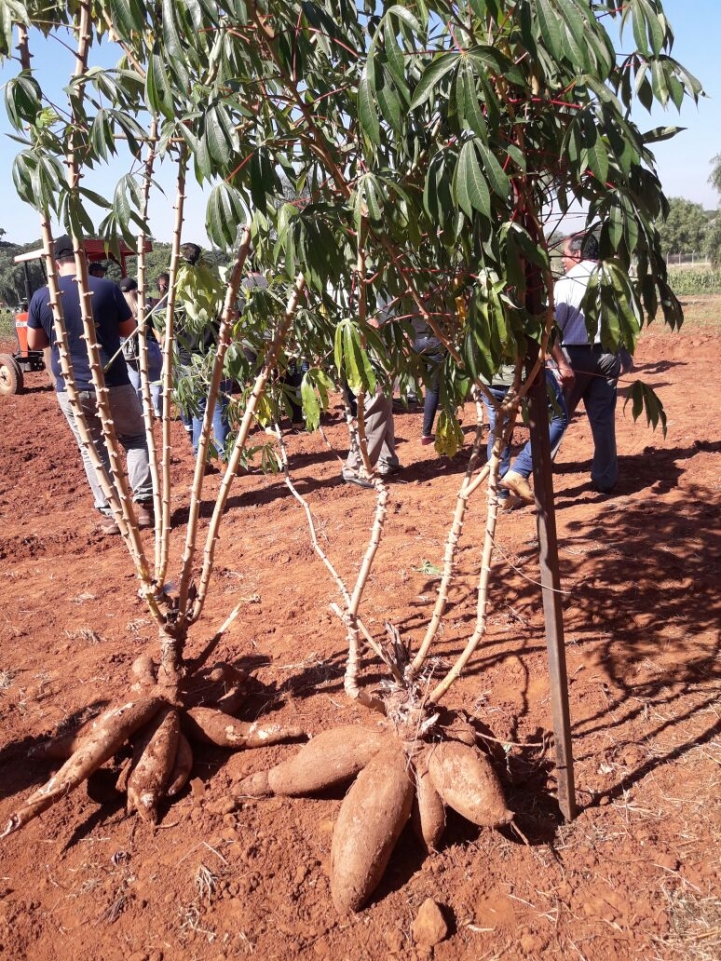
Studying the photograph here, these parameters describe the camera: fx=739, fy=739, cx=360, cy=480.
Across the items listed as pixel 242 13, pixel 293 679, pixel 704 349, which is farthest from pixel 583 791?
pixel 704 349

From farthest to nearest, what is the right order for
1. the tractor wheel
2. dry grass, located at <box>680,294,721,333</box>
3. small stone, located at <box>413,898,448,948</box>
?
dry grass, located at <box>680,294,721,333</box> < the tractor wheel < small stone, located at <box>413,898,448,948</box>

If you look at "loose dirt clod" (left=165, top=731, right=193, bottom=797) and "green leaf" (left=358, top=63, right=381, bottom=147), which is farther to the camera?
"loose dirt clod" (left=165, top=731, right=193, bottom=797)

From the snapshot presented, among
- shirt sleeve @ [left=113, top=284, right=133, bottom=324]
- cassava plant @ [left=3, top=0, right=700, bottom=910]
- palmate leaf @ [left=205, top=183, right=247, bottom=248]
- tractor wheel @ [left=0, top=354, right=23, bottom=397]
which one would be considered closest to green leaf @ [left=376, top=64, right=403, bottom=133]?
cassava plant @ [left=3, top=0, right=700, bottom=910]

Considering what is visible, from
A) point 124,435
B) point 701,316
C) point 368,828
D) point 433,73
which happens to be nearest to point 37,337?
point 124,435

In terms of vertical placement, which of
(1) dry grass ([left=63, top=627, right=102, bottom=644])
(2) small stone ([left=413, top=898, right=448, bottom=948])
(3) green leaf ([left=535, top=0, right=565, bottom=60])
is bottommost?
(2) small stone ([left=413, top=898, right=448, bottom=948])

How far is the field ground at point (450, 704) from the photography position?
199cm

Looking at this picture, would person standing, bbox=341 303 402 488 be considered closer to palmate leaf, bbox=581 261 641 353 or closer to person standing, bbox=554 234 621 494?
person standing, bbox=554 234 621 494

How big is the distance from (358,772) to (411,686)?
1.03 ft

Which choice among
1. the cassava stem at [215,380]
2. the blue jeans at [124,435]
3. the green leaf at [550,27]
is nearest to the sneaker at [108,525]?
the blue jeans at [124,435]

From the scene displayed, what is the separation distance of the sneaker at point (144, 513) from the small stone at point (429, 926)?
373 cm

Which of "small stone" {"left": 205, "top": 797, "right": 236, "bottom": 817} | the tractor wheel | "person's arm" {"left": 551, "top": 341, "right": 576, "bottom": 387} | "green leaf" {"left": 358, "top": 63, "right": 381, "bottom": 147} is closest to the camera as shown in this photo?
"green leaf" {"left": 358, "top": 63, "right": 381, "bottom": 147}

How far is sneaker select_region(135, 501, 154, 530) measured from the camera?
17.3 ft

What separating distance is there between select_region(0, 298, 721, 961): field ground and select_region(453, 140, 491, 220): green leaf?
1793mm

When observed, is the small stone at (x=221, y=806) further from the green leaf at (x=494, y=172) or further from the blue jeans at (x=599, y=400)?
the blue jeans at (x=599, y=400)
